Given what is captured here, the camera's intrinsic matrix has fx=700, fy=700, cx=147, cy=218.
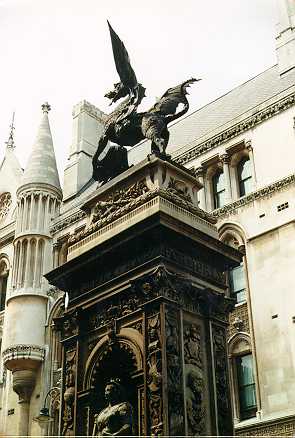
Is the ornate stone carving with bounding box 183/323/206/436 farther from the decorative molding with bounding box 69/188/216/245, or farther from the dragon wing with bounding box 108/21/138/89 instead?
the dragon wing with bounding box 108/21/138/89

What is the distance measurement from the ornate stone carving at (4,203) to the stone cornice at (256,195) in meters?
17.2

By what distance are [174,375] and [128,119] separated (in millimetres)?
6228

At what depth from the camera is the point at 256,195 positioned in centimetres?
2528

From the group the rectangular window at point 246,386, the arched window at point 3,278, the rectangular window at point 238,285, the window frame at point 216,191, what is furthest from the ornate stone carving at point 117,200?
the arched window at point 3,278

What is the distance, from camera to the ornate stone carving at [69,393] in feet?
41.9

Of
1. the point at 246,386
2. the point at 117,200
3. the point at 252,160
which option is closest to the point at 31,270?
the point at 252,160

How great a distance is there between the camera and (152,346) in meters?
11.7

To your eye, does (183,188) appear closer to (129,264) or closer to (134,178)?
(134,178)

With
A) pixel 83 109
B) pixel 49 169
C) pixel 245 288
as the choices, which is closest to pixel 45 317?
pixel 49 169

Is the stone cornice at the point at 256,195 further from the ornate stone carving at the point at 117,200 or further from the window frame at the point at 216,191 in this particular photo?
the ornate stone carving at the point at 117,200

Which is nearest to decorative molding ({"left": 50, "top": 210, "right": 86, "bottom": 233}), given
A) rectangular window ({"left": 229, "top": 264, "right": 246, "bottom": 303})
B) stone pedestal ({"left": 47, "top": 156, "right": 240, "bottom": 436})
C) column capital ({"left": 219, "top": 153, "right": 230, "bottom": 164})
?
column capital ({"left": 219, "top": 153, "right": 230, "bottom": 164})

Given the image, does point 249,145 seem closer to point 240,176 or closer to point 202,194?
point 240,176

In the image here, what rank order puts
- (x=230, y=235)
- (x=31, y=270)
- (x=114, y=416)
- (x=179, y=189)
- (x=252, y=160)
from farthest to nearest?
(x=31, y=270), (x=252, y=160), (x=230, y=235), (x=179, y=189), (x=114, y=416)

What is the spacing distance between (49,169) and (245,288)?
15.2m
